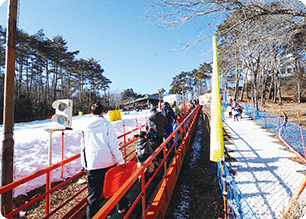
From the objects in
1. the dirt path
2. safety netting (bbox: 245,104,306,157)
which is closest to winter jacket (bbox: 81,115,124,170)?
the dirt path

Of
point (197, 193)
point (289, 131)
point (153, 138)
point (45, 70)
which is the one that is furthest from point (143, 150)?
point (45, 70)

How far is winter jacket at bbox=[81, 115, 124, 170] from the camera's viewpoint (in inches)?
90.3

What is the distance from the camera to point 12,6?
3.15m

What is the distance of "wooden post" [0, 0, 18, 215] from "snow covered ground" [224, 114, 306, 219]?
5.12 meters

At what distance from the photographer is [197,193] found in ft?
13.8

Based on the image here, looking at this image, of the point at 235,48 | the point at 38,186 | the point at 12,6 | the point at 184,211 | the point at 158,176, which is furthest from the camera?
the point at 235,48

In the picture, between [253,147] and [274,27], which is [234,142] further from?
[274,27]

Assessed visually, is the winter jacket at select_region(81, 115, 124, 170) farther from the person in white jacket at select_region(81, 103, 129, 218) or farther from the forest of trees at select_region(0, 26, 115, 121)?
the forest of trees at select_region(0, 26, 115, 121)

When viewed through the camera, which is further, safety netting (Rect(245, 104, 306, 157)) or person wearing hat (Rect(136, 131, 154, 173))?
safety netting (Rect(245, 104, 306, 157))

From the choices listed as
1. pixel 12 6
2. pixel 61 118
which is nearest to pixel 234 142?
pixel 61 118

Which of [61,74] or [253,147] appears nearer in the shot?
[253,147]

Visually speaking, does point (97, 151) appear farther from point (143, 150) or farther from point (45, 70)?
point (45, 70)

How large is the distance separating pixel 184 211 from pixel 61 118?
349 cm

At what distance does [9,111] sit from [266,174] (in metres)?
6.60
